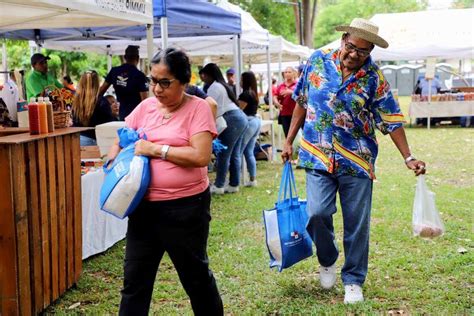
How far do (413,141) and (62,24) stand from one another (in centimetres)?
1018

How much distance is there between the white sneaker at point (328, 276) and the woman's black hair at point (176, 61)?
202cm

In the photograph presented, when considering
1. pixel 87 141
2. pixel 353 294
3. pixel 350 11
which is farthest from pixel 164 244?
pixel 350 11

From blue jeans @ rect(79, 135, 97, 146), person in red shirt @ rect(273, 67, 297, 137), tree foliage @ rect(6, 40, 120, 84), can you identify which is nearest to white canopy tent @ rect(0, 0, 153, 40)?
blue jeans @ rect(79, 135, 97, 146)

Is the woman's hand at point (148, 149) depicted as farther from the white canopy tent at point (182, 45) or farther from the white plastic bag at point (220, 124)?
the white canopy tent at point (182, 45)

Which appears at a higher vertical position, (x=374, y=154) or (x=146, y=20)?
(x=146, y=20)

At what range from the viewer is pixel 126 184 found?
2906 mm

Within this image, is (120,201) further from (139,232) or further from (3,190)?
(3,190)

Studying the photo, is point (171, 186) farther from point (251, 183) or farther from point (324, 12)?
point (324, 12)

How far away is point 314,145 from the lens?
4020 millimetres

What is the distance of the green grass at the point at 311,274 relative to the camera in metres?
4.16

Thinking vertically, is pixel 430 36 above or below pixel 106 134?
above

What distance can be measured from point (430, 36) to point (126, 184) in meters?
16.0

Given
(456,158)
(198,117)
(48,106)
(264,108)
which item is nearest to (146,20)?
(48,106)

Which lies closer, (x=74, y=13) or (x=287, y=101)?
(x=74, y=13)
